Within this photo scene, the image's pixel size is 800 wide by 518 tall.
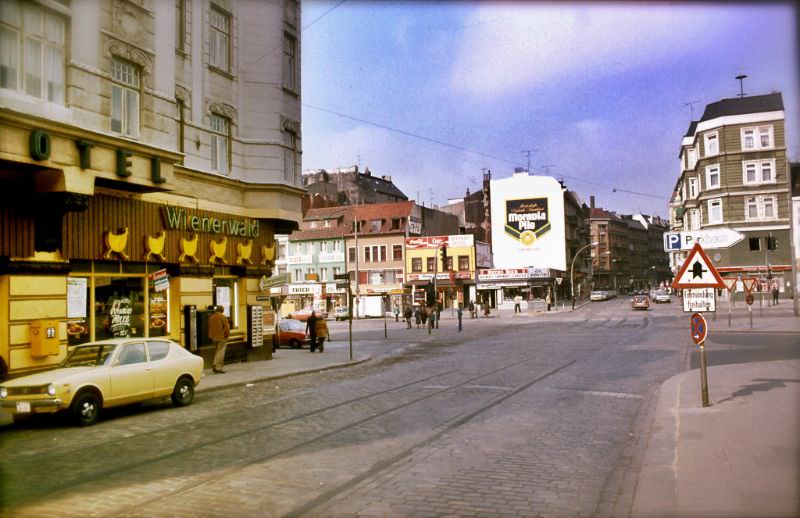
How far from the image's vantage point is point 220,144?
70.5ft

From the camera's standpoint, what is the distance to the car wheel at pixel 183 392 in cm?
1334

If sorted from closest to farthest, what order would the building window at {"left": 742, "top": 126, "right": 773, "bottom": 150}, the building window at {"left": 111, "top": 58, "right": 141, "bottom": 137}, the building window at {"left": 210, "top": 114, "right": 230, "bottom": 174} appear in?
1. the building window at {"left": 111, "top": 58, "right": 141, "bottom": 137}
2. the building window at {"left": 210, "top": 114, "right": 230, "bottom": 174}
3. the building window at {"left": 742, "top": 126, "right": 773, "bottom": 150}

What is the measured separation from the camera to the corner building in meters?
13.8

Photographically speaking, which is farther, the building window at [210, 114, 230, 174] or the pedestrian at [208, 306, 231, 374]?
the building window at [210, 114, 230, 174]

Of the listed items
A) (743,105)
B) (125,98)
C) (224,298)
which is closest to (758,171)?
(743,105)

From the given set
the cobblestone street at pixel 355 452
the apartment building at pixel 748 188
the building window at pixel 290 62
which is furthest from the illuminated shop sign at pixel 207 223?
the apartment building at pixel 748 188

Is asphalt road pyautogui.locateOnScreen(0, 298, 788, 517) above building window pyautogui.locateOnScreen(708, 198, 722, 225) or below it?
below

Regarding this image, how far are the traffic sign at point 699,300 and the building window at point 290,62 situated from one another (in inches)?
650

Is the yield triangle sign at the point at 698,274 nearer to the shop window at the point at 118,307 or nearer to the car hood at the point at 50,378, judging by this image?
the car hood at the point at 50,378

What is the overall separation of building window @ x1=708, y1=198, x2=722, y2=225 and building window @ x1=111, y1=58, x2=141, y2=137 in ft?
191

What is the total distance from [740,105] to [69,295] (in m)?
64.0

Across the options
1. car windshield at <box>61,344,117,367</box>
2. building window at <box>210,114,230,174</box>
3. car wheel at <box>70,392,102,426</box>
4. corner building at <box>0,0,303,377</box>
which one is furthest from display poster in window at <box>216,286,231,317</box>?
car wheel at <box>70,392,102,426</box>

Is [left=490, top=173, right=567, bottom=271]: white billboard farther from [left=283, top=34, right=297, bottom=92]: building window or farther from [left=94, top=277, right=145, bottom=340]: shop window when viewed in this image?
[left=94, top=277, right=145, bottom=340]: shop window

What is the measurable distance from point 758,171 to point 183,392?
60.5 metres
